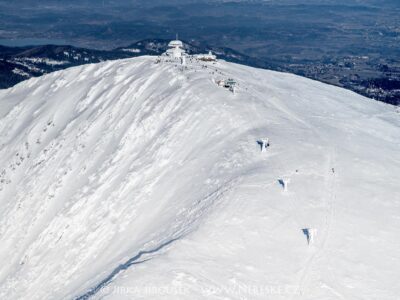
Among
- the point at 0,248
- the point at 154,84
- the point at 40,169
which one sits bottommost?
the point at 0,248

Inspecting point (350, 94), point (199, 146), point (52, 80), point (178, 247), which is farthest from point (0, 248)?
point (350, 94)

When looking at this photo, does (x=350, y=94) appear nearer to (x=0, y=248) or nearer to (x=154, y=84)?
(x=154, y=84)

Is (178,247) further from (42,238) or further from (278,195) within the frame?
(42,238)

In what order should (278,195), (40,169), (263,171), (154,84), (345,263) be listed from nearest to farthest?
(345,263), (278,195), (263,171), (40,169), (154,84)

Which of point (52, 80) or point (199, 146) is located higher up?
point (199, 146)

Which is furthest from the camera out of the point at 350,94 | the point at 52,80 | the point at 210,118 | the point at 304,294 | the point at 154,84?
the point at 52,80

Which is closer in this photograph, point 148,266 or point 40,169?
point 148,266
